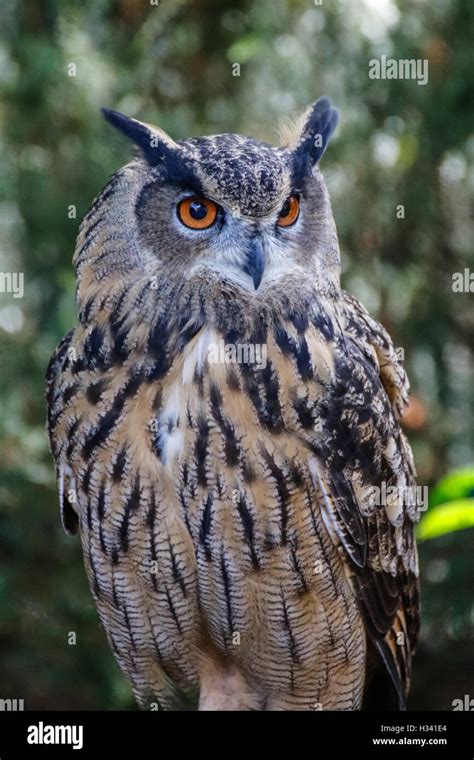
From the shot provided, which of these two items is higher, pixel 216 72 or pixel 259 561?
pixel 216 72

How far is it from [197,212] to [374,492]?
2.24ft

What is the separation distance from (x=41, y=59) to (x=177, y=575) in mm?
1646

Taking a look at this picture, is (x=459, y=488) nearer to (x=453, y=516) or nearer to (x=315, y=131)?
(x=453, y=516)

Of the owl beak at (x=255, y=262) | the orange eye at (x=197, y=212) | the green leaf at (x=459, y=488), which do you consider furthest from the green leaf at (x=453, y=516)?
the orange eye at (x=197, y=212)

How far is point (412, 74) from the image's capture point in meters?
2.78

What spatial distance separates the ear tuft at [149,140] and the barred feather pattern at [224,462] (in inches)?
3.3

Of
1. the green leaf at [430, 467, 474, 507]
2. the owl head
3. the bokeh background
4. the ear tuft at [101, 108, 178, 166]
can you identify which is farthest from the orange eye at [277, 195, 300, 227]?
the bokeh background

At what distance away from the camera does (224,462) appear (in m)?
1.77

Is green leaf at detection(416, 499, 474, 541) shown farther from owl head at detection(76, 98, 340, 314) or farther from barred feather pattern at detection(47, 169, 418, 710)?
owl head at detection(76, 98, 340, 314)

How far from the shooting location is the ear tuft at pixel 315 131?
71.8 inches

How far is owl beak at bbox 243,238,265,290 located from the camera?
66.0 inches
